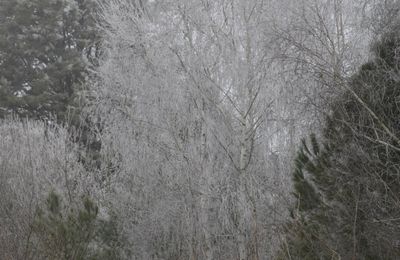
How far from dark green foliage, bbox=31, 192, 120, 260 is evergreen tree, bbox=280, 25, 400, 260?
2.66m

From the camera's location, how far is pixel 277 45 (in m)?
8.91

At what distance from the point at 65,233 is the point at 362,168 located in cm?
366

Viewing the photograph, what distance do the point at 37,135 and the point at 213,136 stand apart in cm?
733

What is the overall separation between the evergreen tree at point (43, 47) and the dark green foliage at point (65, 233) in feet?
42.0

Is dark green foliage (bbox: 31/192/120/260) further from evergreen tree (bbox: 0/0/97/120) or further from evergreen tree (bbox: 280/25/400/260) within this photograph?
evergreen tree (bbox: 0/0/97/120)

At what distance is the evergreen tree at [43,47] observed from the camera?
21.0 m

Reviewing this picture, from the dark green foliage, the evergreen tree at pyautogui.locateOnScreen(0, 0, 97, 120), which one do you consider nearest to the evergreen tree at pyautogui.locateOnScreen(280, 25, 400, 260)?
the dark green foliage

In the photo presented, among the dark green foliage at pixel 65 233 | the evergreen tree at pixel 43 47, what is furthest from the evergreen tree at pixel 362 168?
the evergreen tree at pixel 43 47

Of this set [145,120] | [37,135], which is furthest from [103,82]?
[37,135]

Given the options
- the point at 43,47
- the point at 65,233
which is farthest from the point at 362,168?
the point at 43,47

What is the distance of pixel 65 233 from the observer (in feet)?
20.1

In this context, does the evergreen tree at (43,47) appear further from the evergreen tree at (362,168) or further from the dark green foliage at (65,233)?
the evergreen tree at (362,168)

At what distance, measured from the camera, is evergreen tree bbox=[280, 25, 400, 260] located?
235 inches

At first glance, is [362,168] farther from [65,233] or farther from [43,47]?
[43,47]
